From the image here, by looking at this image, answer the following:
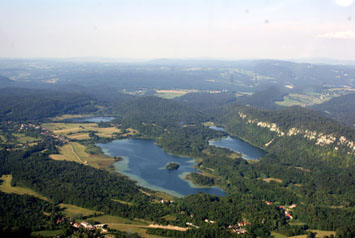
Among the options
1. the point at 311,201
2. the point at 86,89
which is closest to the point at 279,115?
the point at 311,201

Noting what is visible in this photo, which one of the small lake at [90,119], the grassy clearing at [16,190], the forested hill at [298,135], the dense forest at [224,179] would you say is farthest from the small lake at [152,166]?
the small lake at [90,119]

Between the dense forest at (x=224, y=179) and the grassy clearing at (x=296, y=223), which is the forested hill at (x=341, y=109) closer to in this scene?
the dense forest at (x=224, y=179)

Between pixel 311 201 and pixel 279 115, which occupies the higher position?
pixel 279 115

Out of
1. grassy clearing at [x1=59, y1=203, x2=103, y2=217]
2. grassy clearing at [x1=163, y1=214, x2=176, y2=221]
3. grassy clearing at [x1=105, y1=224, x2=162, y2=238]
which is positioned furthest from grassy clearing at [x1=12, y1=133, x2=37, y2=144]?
grassy clearing at [x1=163, y1=214, x2=176, y2=221]

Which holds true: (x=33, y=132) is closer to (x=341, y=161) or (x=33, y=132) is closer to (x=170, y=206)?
(x=170, y=206)

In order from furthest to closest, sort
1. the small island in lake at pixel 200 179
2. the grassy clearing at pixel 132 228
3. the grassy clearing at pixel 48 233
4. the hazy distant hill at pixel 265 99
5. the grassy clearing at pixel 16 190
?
the hazy distant hill at pixel 265 99, the small island in lake at pixel 200 179, the grassy clearing at pixel 16 190, the grassy clearing at pixel 132 228, the grassy clearing at pixel 48 233

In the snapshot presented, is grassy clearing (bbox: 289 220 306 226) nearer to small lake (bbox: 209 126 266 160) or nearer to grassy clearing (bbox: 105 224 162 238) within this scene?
grassy clearing (bbox: 105 224 162 238)
